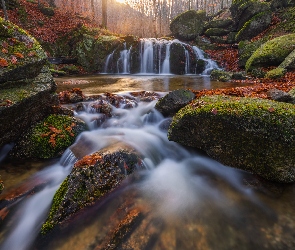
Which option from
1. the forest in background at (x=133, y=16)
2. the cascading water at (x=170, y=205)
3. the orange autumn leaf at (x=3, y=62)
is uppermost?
the forest in background at (x=133, y=16)

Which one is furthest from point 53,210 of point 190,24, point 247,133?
point 190,24

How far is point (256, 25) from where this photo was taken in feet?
62.1

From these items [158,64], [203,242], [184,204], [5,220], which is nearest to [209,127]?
[184,204]

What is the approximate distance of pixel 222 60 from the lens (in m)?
17.2

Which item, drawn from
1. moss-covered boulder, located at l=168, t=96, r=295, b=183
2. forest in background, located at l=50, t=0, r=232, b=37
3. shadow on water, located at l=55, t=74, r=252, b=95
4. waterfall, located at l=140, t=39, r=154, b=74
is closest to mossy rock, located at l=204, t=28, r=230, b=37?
waterfall, located at l=140, t=39, r=154, b=74

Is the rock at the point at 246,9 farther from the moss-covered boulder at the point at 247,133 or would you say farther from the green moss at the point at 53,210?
the green moss at the point at 53,210

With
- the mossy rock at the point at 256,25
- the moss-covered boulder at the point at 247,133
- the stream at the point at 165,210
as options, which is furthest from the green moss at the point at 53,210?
the mossy rock at the point at 256,25

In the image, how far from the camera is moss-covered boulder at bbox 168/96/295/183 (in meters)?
3.35

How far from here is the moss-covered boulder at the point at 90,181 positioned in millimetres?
2867

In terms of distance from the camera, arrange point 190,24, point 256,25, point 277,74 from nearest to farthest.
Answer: point 277,74
point 256,25
point 190,24

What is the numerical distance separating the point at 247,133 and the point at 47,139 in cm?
416

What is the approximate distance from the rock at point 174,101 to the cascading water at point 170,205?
115 centimetres

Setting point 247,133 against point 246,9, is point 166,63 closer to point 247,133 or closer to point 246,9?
point 246,9

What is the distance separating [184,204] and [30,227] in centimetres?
233
